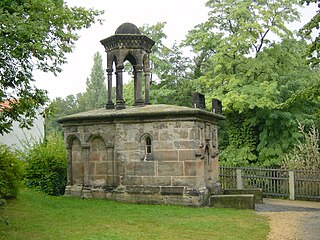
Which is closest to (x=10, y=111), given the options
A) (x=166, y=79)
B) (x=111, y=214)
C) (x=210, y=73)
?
(x=111, y=214)

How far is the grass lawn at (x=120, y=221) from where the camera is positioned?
8383 mm

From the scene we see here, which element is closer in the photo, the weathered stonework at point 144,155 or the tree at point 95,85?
the weathered stonework at point 144,155

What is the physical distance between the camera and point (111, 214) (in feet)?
35.7

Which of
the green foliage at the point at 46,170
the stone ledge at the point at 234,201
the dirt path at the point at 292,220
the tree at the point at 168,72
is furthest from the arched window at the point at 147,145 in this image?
the tree at the point at 168,72

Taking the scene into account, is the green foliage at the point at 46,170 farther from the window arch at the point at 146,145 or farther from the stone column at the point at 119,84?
the window arch at the point at 146,145

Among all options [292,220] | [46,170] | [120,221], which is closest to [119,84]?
[46,170]

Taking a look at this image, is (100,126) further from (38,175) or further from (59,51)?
(59,51)

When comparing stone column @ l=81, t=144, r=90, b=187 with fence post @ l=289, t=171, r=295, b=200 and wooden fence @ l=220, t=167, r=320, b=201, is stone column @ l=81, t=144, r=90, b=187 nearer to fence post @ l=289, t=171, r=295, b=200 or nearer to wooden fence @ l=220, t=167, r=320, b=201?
wooden fence @ l=220, t=167, r=320, b=201

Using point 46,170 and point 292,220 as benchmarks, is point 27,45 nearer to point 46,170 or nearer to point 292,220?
point 292,220

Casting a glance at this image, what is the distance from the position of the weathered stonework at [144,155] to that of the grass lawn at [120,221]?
2.42 feet

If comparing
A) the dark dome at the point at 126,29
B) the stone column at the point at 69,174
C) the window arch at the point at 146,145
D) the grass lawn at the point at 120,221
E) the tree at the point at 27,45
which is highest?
the dark dome at the point at 126,29

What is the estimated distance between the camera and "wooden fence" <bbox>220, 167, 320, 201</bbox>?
16.5 meters

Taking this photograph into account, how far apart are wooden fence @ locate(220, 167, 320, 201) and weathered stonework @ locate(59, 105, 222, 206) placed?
3434 mm

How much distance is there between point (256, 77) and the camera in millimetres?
23109
